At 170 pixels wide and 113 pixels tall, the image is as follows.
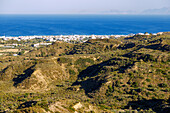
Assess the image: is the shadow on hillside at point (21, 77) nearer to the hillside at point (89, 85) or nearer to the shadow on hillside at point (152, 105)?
the hillside at point (89, 85)

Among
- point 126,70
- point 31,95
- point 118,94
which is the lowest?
point 31,95

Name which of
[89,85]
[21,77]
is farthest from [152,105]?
[21,77]

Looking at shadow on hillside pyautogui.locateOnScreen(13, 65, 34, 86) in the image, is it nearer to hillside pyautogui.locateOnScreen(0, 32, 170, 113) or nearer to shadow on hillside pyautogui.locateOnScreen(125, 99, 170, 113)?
hillside pyautogui.locateOnScreen(0, 32, 170, 113)

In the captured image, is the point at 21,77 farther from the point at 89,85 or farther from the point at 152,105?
the point at 152,105

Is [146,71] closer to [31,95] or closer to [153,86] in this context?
[153,86]

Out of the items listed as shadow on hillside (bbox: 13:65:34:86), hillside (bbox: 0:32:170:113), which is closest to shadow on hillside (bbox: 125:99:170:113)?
hillside (bbox: 0:32:170:113)

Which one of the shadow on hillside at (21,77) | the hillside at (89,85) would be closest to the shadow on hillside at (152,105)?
the hillside at (89,85)

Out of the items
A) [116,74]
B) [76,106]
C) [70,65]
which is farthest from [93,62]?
[76,106]
